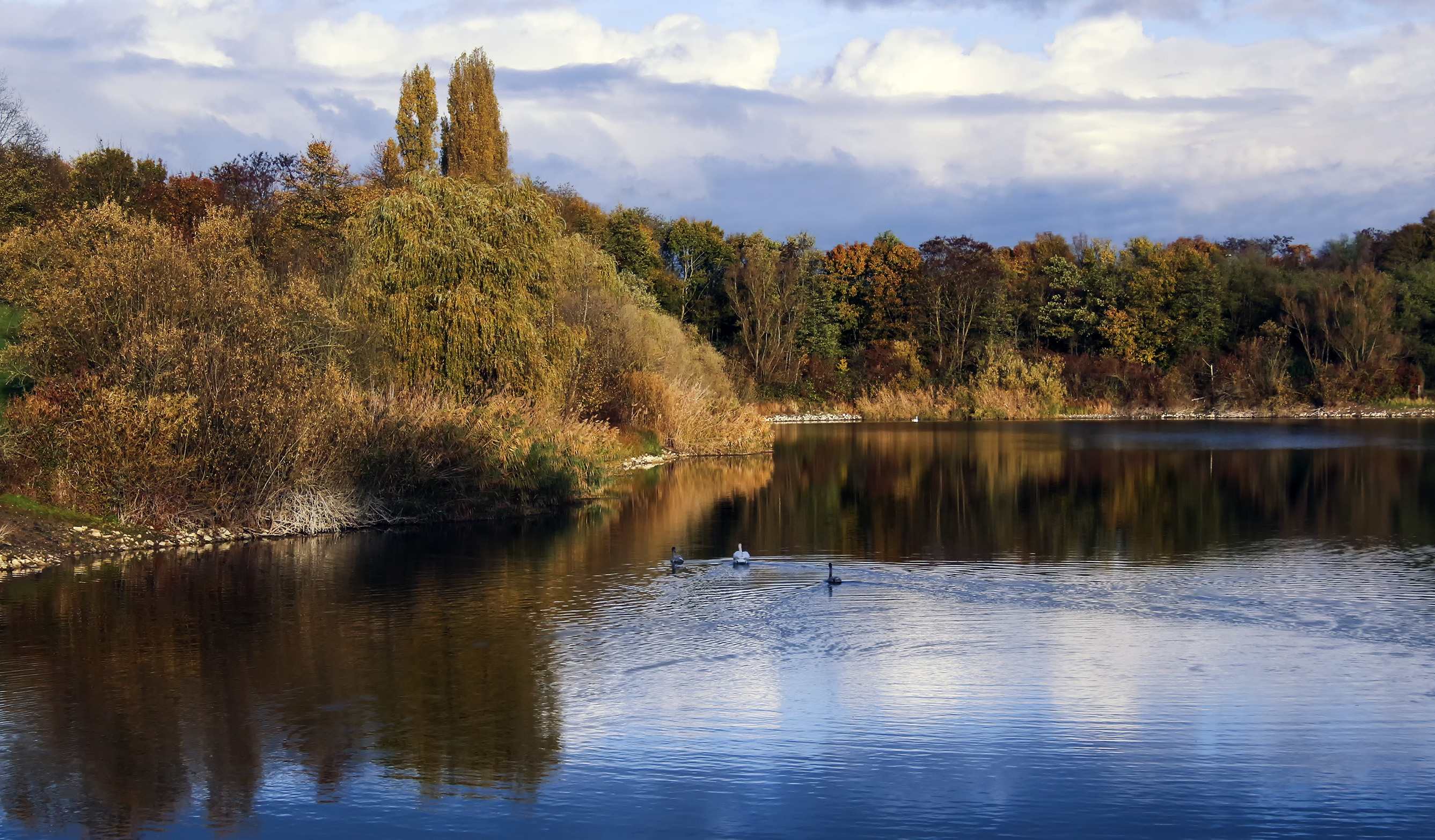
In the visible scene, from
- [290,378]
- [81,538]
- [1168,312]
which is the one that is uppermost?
[1168,312]

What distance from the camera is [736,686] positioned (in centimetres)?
1362

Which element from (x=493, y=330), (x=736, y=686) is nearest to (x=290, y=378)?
(x=493, y=330)

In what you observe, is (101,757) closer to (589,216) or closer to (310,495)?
(310,495)

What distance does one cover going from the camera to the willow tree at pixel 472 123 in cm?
5988

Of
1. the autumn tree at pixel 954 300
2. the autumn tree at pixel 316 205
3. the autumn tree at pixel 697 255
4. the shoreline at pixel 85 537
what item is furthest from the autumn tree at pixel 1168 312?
the shoreline at pixel 85 537

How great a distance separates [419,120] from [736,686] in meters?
51.0

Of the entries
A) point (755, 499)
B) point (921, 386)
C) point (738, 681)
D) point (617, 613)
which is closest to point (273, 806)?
point (738, 681)

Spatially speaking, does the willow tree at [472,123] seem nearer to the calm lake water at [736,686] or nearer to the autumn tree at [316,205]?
the autumn tree at [316,205]

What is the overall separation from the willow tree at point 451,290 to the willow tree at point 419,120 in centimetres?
2635

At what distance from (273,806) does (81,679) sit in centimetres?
529

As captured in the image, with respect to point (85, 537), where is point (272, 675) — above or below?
below

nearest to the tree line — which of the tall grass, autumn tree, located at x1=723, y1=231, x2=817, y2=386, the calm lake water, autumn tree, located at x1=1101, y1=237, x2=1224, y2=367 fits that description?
the tall grass

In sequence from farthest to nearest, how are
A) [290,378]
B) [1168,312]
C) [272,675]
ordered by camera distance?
1. [1168,312]
2. [290,378]
3. [272,675]

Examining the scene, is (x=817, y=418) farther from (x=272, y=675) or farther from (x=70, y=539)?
(x=272, y=675)
